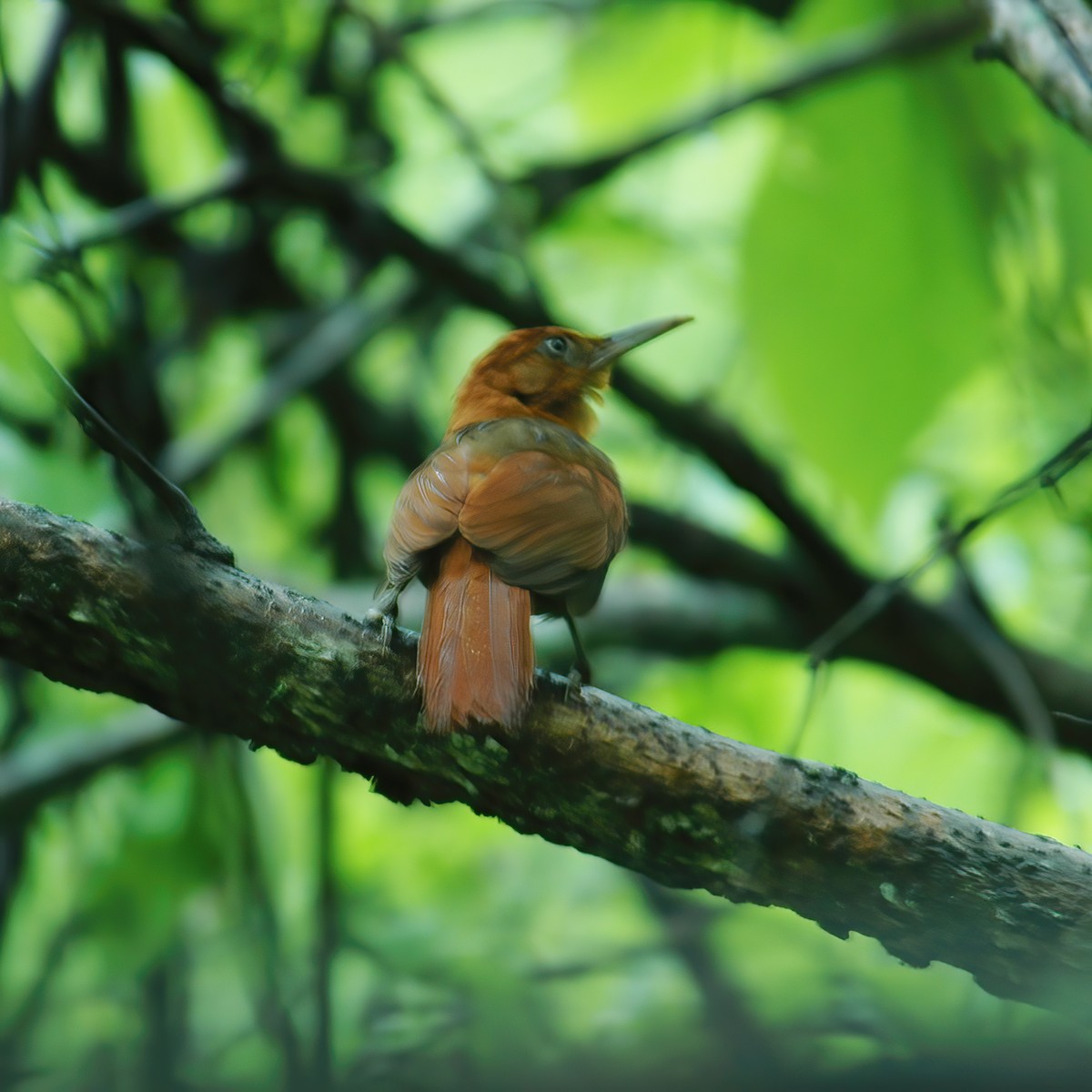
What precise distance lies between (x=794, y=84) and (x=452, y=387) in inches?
80.0

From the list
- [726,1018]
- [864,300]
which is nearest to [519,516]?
[726,1018]

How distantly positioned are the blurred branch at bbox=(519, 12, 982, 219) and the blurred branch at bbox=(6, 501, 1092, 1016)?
243 centimetres

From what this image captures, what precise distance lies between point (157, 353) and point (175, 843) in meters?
1.69

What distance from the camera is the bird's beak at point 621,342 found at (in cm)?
322

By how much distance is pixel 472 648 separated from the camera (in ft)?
6.33

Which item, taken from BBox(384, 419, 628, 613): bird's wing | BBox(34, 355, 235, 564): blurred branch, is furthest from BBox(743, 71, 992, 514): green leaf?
BBox(34, 355, 235, 564): blurred branch

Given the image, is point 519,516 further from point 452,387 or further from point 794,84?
point 452,387

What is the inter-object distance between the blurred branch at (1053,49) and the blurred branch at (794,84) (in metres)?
1.23

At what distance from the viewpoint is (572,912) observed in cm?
432

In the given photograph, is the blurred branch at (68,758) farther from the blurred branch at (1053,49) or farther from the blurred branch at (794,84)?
the blurred branch at (1053,49)

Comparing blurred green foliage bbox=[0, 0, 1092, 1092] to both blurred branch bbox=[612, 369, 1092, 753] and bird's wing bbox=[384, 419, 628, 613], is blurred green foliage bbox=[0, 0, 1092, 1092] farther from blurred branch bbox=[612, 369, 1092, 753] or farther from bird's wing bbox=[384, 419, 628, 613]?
bird's wing bbox=[384, 419, 628, 613]

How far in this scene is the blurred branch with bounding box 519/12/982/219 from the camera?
11.7ft

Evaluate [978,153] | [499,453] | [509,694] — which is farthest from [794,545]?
[509,694]

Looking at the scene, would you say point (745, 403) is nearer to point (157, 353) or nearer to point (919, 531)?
point (919, 531)
